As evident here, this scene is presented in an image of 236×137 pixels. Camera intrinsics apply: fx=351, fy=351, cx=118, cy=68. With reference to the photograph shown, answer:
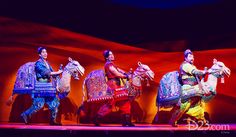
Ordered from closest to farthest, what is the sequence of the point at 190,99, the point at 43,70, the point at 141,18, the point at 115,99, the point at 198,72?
the point at 198,72
the point at 190,99
the point at 115,99
the point at 43,70
the point at 141,18

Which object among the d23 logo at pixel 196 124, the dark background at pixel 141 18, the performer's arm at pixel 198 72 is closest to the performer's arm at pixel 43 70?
the dark background at pixel 141 18

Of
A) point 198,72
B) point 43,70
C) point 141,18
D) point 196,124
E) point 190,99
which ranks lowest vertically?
point 196,124

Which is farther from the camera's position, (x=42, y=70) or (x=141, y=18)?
(x=141, y=18)

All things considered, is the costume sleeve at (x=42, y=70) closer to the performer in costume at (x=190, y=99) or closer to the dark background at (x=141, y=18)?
the dark background at (x=141, y=18)

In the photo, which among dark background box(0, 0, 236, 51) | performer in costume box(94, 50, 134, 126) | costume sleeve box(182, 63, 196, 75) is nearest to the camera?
costume sleeve box(182, 63, 196, 75)

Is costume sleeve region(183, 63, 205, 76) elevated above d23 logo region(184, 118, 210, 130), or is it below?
above

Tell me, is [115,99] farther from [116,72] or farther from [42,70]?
[42,70]

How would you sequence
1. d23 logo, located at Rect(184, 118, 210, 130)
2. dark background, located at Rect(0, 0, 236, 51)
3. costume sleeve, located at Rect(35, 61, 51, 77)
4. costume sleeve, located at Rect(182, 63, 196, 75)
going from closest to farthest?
d23 logo, located at Rect(184, 118, 210, 130), costume sleeve, located at Rect(182, 63, 196, 75), costume sleeve, located at Rect(35, 61, 51, 77), dark background, located at Rect(0, 0, 236, 51)

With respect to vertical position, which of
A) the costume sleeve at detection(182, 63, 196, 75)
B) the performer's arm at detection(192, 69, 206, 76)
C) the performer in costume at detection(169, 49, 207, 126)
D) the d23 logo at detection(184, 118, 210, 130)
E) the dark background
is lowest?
the d23 logo at detection(184, 118, 210, 130)

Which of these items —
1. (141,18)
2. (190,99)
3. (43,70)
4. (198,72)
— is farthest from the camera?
(141,18)

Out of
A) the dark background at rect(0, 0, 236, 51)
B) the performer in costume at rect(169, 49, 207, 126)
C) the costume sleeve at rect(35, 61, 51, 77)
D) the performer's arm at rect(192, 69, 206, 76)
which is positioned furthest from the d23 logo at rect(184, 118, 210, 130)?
the costume sleeve at rect(35, 61, 51, 77)

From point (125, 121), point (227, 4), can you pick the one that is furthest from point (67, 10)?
point (227, 4)

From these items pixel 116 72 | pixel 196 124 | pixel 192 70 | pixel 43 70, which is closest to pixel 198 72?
pixel 192 70

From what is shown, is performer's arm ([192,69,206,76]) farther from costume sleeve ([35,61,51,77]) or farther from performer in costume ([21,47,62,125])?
costume sleeve ([35,61,51,77])
